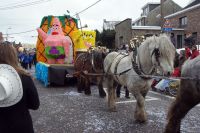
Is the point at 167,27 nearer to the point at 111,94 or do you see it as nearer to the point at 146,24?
the point at 111,94

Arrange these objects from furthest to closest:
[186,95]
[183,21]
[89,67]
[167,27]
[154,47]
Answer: [183,21], [167,27], [89,67], [154,47], [186,95]

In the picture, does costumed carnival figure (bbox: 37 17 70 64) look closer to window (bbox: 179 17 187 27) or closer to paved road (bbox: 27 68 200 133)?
paved road (bbox: 27 68 200 133)

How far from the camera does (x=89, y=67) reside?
33.7 ft

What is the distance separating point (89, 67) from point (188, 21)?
21.1 m

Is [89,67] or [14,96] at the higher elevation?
[14,96]

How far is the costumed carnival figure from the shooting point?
1250cm

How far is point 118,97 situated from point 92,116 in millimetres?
2647

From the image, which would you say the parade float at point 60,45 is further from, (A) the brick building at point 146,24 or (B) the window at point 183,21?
(B) the window at point 183,21

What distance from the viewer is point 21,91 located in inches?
109

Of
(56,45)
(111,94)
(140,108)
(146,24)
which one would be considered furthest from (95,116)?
(146,24)

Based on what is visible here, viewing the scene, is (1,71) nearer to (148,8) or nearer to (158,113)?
(158,113)

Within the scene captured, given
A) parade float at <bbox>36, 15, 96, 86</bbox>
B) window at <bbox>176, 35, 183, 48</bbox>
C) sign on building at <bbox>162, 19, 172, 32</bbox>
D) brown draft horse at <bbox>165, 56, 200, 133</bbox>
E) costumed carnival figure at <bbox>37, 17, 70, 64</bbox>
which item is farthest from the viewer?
window at <bbox>176, 35, 183, 48</bbox>

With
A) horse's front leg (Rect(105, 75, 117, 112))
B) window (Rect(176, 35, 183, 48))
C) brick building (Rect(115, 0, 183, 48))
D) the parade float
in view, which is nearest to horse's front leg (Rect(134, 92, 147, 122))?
horse's front leg (Rect(105, 75, 117, 112))

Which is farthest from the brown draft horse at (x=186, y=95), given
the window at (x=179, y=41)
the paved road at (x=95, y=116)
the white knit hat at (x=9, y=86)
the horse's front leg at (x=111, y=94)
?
the window at (x=179, y=41)
